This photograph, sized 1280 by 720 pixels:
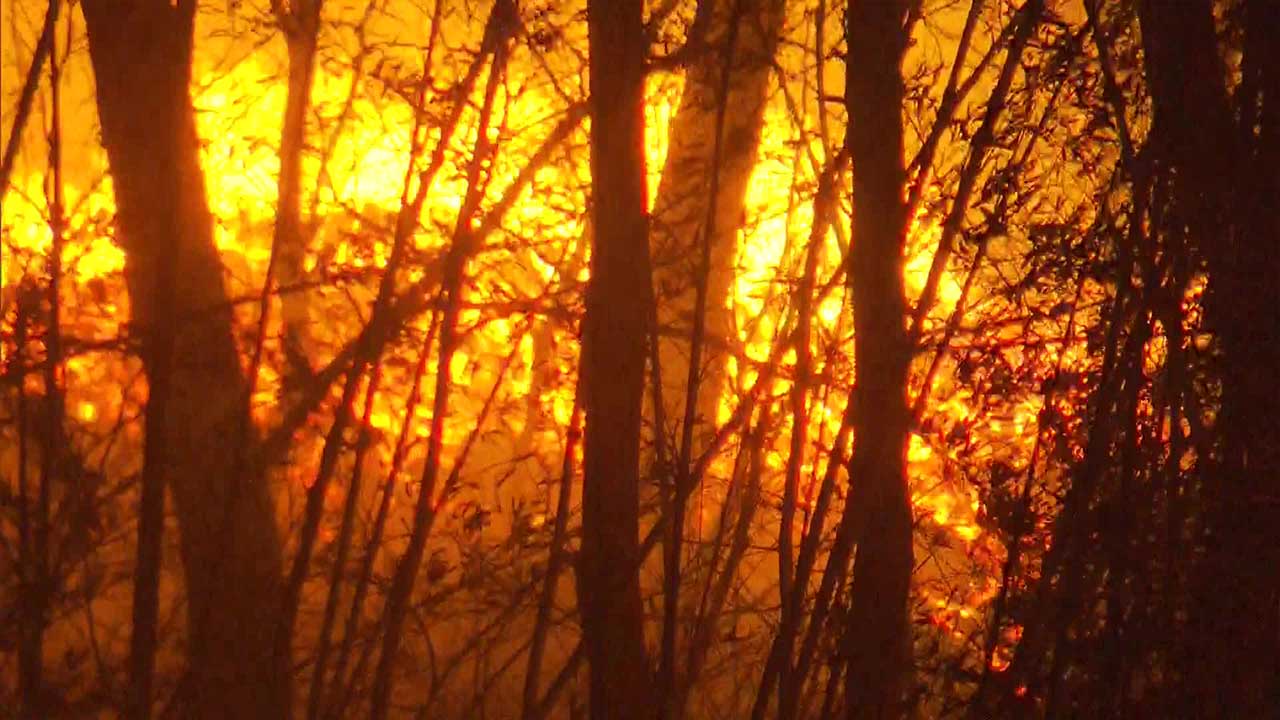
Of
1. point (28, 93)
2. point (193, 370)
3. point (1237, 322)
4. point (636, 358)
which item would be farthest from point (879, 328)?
point (28, 93)

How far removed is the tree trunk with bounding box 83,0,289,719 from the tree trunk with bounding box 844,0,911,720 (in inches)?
60.8

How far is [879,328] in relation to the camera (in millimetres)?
3004

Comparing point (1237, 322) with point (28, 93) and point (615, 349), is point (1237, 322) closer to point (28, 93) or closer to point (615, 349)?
point (615, 349)

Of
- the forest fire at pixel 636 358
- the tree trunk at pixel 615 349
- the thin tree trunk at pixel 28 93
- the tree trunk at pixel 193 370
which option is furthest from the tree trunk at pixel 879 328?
the thin tree trunk at pixel 28 93

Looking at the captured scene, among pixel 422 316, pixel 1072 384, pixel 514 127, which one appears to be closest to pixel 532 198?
pixel 514 127

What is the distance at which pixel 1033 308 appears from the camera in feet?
9.34

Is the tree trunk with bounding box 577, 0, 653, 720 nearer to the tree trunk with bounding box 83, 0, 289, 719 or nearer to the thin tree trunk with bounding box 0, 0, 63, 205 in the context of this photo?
the tree trunk with bounding box 83, 0, 289, 719

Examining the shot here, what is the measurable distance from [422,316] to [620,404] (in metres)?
0.65

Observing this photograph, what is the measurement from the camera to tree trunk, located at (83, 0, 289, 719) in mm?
3516

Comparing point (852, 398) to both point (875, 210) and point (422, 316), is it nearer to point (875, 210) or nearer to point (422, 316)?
point (875, 210)

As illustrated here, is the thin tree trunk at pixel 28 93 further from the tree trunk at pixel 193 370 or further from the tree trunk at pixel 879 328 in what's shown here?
the tree trunk at pixel 879 328

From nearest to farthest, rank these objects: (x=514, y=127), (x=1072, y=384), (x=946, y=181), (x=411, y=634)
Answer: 1. (x=1072, y=384)
2. (x=946, y=181)
3. (x=514, y=127)
4. (x=411, y=634)

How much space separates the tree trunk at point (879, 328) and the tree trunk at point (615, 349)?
47cm

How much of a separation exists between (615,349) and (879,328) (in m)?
0.58
